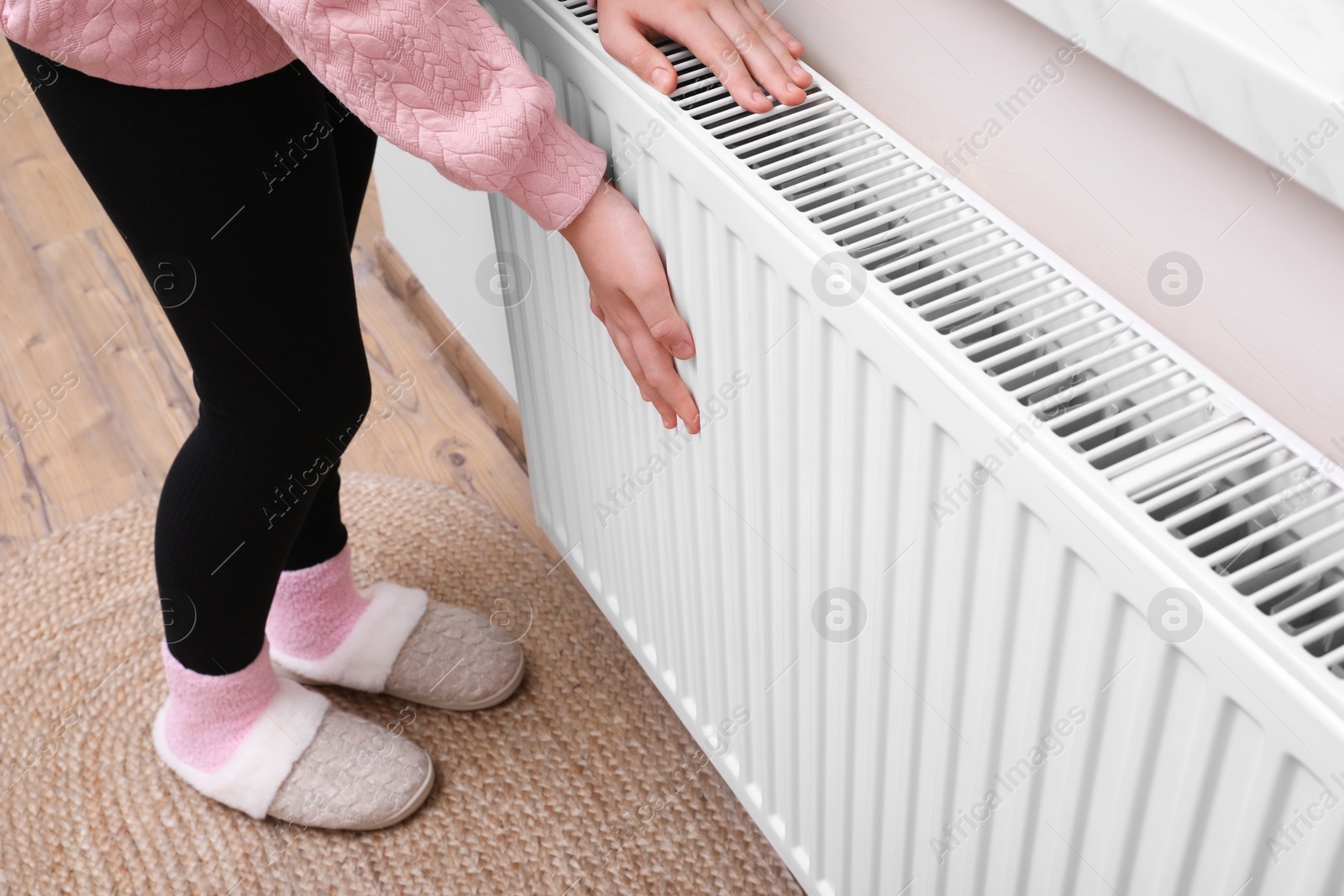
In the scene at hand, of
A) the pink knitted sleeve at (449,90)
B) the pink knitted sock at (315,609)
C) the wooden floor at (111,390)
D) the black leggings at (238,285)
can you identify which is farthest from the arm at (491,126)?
the wooden floor at (111,390)

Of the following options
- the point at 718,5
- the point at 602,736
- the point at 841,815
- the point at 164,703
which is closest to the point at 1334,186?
the point at 718,5

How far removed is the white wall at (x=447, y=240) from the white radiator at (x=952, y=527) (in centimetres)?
36

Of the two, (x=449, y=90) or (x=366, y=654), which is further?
(x=366, y=654)

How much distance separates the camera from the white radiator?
0.42 metres

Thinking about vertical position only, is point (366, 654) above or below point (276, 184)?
below

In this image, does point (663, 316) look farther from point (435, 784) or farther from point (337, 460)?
point (435, 784)

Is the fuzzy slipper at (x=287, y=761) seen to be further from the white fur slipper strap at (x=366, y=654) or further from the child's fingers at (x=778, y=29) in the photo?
the child's fingers at (x=778, y=29)

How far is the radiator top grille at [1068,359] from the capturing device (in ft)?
1.38

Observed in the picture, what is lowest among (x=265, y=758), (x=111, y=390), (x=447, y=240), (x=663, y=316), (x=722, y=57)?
(x=111, y=390)

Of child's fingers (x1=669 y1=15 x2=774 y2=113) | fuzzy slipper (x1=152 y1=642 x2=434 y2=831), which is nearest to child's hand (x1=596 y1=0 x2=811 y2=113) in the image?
child's fingers (x1=669 y1=15 x2=774 y2=113)

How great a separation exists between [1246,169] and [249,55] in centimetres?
45

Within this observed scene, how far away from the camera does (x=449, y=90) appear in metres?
0.58

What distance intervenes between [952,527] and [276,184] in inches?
15.9

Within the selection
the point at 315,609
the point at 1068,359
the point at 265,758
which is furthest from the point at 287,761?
the point at 1068,359
